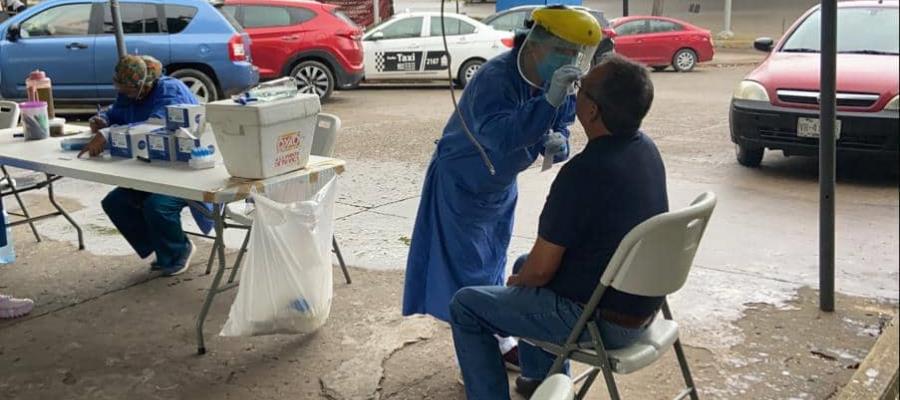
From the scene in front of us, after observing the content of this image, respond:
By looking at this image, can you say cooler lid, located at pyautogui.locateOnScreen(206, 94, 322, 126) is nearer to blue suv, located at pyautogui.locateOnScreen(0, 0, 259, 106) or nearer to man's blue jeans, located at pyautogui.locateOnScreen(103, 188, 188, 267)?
man's blue jeans, located at pyautogui.locateOnScreen(103, 188, 188, 267)

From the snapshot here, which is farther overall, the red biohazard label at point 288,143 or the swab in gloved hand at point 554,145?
the red biohazard label at point 288,143

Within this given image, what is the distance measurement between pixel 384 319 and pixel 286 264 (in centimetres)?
68

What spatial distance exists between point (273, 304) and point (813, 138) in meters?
4.67

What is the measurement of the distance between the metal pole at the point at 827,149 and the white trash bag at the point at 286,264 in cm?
214

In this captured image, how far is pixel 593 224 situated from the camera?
2373 millimetres

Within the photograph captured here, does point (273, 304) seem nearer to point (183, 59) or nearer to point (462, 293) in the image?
point (462, 293)

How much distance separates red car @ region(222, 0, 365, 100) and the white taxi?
4.47 ft

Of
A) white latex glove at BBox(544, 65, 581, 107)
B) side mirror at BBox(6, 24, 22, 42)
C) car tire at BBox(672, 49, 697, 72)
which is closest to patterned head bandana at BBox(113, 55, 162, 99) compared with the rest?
white latex glove at BBox(544, 65, 581, 107)

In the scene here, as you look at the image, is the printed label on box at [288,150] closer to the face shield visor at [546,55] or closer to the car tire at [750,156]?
the face shield visor at [546,55]

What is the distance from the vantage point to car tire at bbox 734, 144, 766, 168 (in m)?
7.18

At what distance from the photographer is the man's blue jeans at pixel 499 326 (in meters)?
2.51

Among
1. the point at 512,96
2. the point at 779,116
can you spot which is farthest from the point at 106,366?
the point at 779,116

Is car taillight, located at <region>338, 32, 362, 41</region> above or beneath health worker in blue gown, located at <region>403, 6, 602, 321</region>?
above

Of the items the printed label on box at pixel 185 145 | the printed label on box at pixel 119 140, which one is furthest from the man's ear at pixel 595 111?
the printed label on box at pixel 119 140
